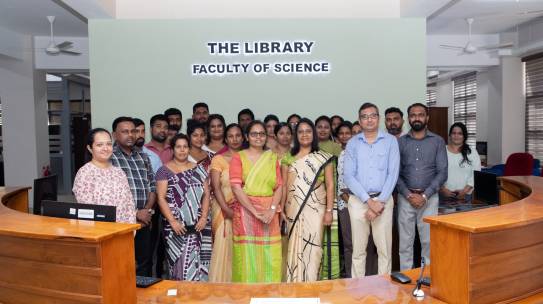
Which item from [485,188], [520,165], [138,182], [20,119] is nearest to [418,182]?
[485,188]

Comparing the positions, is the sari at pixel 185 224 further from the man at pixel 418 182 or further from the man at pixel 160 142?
the man at pixel 418 182

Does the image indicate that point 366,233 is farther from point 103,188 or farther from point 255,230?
point 103,188

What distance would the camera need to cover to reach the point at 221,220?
361 centimetres

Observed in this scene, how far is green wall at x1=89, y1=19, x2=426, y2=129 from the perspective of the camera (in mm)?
5816

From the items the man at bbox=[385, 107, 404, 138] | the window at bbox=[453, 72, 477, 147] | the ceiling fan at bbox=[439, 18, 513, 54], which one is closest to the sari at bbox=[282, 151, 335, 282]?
the man at bbox=[385, 107, 404, 138]

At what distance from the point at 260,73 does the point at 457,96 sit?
8461 mm

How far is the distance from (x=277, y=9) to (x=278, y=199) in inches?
144

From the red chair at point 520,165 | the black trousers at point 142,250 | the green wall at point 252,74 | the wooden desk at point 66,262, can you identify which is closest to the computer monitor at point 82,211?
the wooden desk at point 66,262

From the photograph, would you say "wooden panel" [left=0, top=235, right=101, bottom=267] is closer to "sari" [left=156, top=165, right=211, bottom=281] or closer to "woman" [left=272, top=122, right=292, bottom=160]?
"sari" [left=156, top=165, right=211, bottom=281]

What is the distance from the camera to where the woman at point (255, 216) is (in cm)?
343

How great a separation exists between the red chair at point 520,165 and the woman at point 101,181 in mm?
5782

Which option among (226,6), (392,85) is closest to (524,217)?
(392,85)

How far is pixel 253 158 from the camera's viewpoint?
3.48 m

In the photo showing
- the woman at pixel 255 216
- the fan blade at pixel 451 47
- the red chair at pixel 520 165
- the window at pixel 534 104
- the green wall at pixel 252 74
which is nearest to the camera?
the woman at pixel 255 216
